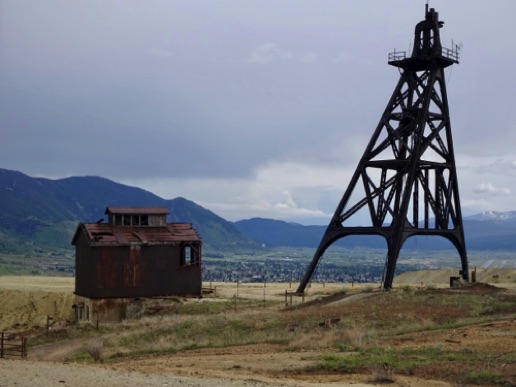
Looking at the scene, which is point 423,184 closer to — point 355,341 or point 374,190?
point 374,190

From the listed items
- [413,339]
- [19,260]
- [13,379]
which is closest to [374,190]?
[413,339]

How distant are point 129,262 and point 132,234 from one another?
2188mm

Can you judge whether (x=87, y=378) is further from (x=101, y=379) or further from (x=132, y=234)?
(x=132, y=234)

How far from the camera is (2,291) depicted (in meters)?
59.6

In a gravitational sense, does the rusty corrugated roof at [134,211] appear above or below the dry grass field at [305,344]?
above

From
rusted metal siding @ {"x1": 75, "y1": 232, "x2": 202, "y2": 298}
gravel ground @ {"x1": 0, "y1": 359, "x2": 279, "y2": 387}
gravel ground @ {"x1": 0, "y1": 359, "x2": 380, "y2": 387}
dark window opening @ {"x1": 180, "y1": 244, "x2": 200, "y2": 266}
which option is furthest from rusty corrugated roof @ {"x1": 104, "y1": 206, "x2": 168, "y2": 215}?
gravel ground @ {"x1": 0, "y1": 359, "x2": 380, "y2": 387}

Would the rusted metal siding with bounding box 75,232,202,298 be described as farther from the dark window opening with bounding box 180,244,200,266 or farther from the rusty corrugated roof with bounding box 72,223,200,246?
the rusty corrugated roof with bounding box 72,223,200,246

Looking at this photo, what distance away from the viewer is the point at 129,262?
49.3 m

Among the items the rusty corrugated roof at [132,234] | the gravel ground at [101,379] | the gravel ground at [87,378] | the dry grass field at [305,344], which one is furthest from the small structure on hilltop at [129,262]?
the gravel ground at [101,379]

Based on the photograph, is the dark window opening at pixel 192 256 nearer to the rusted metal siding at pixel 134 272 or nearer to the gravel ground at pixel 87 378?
the rusted metal siding at pixel 134 272

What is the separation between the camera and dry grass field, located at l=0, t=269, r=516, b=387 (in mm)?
20250

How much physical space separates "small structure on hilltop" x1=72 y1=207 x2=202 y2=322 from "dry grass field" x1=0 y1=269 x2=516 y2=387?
2.13m

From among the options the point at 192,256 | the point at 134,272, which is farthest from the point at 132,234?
the point at 192,256

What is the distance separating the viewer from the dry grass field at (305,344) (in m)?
20.2
